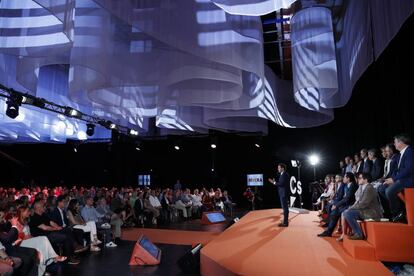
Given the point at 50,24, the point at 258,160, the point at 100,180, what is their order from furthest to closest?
the point at 100,180 → the point at 258,160 → the point at 50,24

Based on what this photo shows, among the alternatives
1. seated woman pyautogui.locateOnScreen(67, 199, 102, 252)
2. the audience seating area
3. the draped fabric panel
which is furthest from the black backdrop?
seated woman pyautogui.locateOnScreen(67, 199, 102, 252)

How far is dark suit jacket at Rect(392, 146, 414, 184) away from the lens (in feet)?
13.4

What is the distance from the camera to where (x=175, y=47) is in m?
4.07

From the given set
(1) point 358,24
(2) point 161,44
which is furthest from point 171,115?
(1) point 358,24

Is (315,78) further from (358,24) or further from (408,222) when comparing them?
(408,222)

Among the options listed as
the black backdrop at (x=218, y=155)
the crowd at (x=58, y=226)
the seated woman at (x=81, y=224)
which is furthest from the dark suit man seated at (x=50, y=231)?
A: the black backdrop at (x=218, y=155)

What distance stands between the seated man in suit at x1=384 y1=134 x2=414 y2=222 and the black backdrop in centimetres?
292

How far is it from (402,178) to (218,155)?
13883 mm

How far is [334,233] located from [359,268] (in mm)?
2155

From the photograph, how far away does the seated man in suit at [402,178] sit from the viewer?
4.09m

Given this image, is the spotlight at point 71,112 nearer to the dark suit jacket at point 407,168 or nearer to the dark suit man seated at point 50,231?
the dark suit man seated at point 50,231

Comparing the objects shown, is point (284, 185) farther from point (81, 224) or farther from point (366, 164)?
point (81, 224)

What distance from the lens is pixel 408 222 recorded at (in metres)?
3.75

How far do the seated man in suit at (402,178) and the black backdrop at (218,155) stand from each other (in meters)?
2.92
